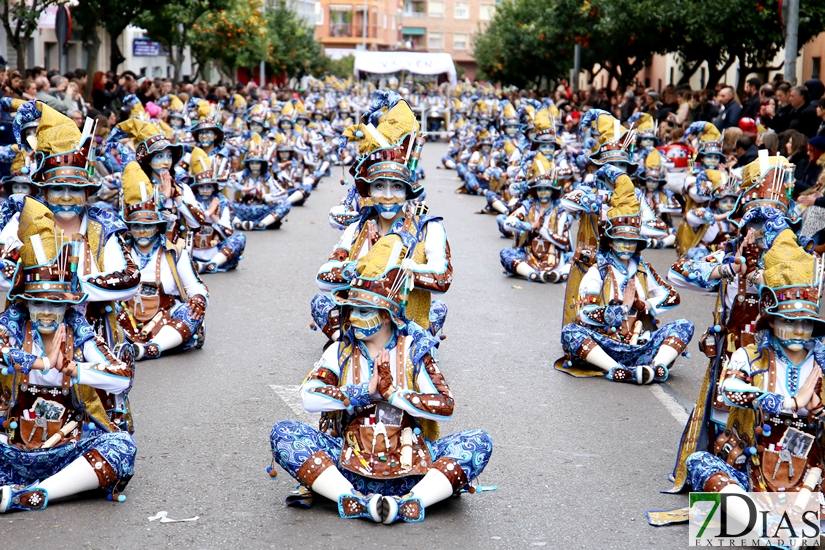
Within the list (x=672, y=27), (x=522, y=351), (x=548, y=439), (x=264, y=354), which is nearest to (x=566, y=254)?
(x=522, y=351)

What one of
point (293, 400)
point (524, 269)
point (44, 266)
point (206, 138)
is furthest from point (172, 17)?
point (44, 266)

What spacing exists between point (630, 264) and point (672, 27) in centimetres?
1710

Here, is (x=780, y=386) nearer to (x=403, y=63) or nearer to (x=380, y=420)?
(x=380, y=420)

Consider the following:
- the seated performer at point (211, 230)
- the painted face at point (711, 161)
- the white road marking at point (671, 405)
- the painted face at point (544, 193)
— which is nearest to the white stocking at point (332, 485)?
the white road marking at point (671, 405)

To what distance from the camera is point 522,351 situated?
35.9 ft

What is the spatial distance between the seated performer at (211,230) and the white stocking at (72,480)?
849cm

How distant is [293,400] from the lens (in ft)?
29.5

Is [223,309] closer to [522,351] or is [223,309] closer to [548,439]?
[522,351]

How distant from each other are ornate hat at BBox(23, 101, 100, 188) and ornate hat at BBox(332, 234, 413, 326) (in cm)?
206

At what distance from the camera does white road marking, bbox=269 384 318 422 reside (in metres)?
8.54

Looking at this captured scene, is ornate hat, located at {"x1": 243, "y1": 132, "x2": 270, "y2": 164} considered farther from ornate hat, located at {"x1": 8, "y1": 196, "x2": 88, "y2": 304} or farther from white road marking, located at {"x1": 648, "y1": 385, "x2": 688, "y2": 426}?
ornate hat, located at {"x1": 8, "y1": 196, "x2": 88, "y2": 304}

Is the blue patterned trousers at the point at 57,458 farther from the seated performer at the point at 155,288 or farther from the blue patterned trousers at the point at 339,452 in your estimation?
the seated performer at the point at 155,288

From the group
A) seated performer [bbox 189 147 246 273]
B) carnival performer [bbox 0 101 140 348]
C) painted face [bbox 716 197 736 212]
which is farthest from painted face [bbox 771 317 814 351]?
seated performer [bbox 189 147 246 273]

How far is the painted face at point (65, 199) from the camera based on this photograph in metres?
7.53
